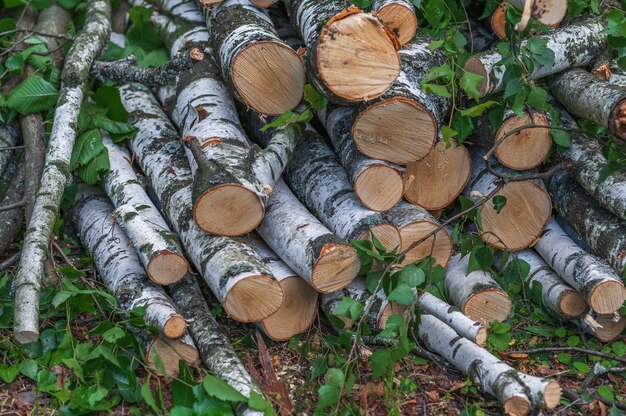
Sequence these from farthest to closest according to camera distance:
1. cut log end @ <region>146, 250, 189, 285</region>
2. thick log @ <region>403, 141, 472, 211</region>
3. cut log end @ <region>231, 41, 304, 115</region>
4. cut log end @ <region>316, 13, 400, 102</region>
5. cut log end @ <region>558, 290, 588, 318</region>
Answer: thick log @ <region>403, 141, 472, 211</region>
cut log end @ <region>558, 290, 588, 318</region>
cut log end @ <region>231, 41, 304, 115</region>
cut log end @ <region>146, 250, 189, 285</region>
cut log end @ <region>316, 13, 400, 102</region>

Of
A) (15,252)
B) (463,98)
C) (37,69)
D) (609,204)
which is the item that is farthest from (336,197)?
(37,69)

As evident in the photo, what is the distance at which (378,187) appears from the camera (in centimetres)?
369

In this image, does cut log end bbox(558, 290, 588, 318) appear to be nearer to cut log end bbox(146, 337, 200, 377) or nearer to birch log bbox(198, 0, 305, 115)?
birch log bbox(198, 0, 305, 115)

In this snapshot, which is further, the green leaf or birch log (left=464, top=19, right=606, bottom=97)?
the green leaf

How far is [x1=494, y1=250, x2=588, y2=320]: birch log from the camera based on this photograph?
383cm

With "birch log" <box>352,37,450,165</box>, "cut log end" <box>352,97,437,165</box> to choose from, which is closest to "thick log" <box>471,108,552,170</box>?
"birch log" <box>352,37,450,165</box>

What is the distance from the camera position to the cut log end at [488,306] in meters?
3.77

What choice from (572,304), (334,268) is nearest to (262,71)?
(334,268)

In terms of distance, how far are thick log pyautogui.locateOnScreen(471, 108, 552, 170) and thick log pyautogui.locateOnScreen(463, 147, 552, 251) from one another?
0.10 m

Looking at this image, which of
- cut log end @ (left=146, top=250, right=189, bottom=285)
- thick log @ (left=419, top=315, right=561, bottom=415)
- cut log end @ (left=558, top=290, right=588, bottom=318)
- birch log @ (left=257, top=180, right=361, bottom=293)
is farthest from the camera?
cut log end @ (left=558, top=290, right=588, bottom=318)

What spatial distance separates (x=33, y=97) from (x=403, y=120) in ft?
7.42

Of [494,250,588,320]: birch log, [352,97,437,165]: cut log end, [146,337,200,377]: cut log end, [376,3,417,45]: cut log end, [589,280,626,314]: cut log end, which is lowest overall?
Result: [494,250,588,320]: birch log

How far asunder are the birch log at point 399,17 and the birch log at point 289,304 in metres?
1.22

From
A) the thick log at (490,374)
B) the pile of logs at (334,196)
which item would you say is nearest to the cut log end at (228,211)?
the pile of logs at (334,196)
